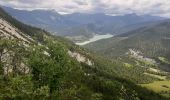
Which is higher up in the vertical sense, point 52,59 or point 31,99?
point 52,59

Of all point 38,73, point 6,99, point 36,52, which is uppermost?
point 36,52

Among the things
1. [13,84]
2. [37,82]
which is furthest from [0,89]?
[13,84]

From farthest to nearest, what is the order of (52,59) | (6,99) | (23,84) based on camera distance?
1. (52,59)
2. (6,99)
3. (23,84)

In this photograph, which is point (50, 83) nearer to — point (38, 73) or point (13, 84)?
point (38, 73)

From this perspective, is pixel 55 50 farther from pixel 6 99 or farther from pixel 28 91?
pixel 28 91

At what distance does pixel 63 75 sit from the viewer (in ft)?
506

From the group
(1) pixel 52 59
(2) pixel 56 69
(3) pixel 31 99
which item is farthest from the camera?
(1) pixel 52 59

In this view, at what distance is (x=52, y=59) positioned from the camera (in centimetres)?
15862

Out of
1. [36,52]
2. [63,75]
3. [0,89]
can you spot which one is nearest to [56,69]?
[63,75]

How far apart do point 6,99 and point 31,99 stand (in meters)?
26.1

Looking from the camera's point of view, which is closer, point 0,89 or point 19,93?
point 19,93

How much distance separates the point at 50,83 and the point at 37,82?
5.82 meters

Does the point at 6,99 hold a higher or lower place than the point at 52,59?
lower

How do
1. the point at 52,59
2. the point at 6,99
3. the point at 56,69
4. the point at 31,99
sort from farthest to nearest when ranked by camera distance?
1. the point at 52,59
2. the point at 56,69
3. the point at 6,99
4. the point at 31,99
